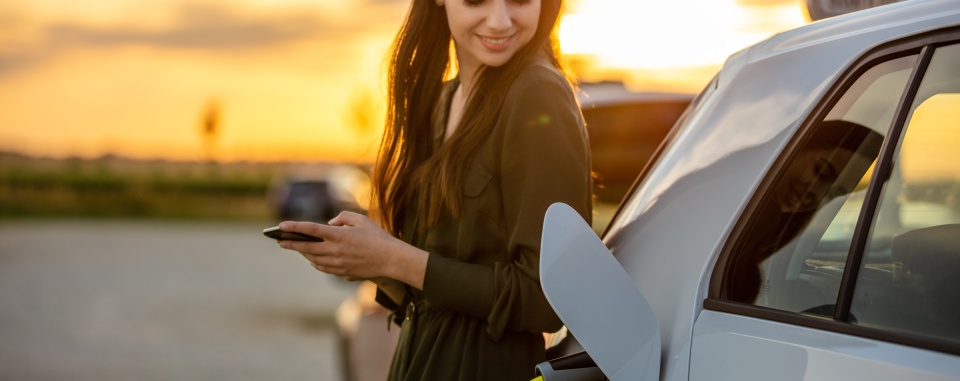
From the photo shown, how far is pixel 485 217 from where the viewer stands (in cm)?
219

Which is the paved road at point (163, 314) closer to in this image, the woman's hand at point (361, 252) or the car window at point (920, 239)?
the woman's hand at point (361, 252)

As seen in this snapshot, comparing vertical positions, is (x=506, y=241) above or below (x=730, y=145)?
below

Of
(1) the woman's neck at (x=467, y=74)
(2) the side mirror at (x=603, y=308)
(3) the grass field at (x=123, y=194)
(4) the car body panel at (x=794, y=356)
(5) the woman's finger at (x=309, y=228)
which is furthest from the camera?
(3) the grass field at (x=123, y=194)

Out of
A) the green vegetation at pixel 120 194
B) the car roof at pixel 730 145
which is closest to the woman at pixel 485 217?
the car roof at pixel 730 145

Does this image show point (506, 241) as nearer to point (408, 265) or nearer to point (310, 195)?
point (408, 265)

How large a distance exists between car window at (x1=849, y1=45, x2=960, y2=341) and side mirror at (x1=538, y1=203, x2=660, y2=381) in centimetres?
36

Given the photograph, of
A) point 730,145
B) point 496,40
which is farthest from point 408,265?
point 730,145

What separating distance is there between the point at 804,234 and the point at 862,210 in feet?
0.61

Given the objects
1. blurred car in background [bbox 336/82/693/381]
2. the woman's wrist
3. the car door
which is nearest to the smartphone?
the woman's wrist

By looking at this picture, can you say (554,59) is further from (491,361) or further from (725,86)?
(491,361)

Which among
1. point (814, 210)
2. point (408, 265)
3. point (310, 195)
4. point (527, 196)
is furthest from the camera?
point (310, 195)

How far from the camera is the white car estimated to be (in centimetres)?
153

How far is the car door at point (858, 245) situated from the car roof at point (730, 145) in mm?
27

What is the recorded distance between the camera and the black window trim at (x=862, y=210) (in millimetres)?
1493
